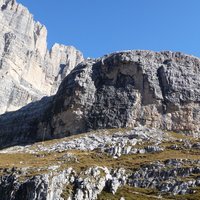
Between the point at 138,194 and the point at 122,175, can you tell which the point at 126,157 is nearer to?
the point at 122,175

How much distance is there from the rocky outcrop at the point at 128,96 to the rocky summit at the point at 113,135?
276 millimetres

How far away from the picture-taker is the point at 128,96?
438 feet

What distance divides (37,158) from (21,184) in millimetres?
21450

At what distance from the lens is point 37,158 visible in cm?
10269

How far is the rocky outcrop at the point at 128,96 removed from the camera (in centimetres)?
12962

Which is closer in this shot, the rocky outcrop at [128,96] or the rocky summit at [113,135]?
the rocky summit at [113,135]

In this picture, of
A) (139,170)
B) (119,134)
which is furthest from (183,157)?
(119,134)

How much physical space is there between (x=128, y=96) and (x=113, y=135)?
60.6 feet

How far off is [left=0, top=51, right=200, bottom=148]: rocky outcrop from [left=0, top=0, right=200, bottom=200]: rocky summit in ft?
0.91

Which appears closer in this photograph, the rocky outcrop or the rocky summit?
the rocky summit

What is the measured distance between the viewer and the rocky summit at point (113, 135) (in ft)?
265

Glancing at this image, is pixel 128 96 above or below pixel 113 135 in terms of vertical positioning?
above

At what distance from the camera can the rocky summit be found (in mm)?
80812

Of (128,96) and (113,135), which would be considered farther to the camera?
(128,96)
